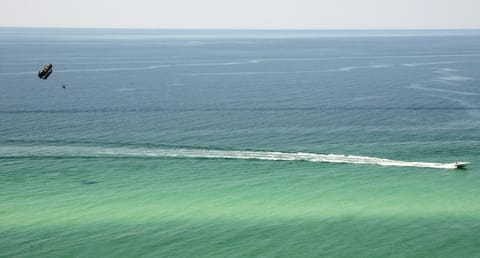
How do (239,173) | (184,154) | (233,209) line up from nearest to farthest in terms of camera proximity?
(233,209) < (239,173) < (184,154)

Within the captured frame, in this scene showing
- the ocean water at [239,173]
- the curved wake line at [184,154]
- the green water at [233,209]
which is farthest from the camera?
the curved wake line at [184,154]

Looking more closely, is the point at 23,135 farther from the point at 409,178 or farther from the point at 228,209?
the point at 409,178

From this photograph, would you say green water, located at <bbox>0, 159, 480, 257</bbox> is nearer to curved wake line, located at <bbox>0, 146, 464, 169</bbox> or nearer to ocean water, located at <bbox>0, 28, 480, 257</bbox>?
ocean water, located at <bbox>0, 28, 480, 257</bbox>

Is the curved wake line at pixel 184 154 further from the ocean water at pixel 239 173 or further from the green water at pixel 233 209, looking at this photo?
the green water at pixel 233 209

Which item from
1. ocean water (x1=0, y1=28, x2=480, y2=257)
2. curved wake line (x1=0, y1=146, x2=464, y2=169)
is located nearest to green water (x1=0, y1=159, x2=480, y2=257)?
ocean water (x1=0, y1=28, x2=480, y2=257)

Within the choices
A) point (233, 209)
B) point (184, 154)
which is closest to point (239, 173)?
point (184, 154)

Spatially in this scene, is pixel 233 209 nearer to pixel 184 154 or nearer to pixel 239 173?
pixel 239 173

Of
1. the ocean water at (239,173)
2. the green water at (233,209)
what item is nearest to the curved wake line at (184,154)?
the ocean water at (239,173)
